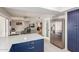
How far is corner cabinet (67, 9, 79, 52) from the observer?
390cm

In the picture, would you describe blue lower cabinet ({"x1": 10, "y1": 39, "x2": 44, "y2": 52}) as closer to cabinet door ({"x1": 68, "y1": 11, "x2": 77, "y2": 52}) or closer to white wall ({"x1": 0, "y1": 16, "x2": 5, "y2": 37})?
white wall ({"x1": 0, "y1": 16, "x2": 5, "y2": 37})

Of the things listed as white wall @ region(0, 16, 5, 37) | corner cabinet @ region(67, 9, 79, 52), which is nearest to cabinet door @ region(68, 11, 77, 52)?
corner cabinet @ region(67, 9, 79, 52)

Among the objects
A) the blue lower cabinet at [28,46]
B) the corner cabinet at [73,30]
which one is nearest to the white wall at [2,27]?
the blue lower cabinet at [28,46]

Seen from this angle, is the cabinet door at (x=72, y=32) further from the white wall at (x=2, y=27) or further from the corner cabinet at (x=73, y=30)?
the white wall at (x=2, y=27)

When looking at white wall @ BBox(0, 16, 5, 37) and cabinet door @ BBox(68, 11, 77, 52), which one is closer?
white wall @ BBox(0, 16, 5, 37)

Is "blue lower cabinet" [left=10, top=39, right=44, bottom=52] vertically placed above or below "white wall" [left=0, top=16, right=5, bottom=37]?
below

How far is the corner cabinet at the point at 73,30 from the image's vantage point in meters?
3.90

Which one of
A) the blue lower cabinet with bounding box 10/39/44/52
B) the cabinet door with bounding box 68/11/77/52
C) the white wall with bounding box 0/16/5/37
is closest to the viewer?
the blue lower cabinet with bounding box 10/39/44/52
